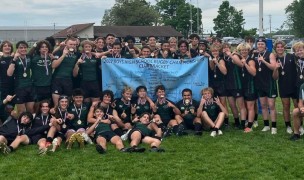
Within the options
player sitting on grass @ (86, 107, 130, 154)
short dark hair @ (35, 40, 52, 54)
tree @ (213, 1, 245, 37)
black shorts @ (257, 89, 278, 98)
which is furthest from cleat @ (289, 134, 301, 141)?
tree @ (213, 1, 245, 37)

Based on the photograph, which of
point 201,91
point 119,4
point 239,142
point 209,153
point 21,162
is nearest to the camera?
point 21,162

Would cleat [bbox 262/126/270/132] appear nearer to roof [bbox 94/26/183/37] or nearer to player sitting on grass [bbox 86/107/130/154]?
player sitting on grass [bbox 86/107/130/154]

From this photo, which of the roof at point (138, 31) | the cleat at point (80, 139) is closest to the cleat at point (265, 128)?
the cleat at point (80, 139)

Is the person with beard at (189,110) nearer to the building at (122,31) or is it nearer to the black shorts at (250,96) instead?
the black shorts at (250,96)

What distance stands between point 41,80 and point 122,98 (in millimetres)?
1695

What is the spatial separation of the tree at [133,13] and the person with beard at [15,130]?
80454 millimetres

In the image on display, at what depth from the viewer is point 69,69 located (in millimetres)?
8820

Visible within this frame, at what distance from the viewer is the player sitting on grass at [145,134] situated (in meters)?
7.42

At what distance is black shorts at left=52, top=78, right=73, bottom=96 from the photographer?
870 cm

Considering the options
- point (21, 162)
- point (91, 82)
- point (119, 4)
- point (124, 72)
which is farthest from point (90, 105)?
point (119, 4)

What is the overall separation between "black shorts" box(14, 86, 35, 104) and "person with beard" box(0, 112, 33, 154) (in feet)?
1.56

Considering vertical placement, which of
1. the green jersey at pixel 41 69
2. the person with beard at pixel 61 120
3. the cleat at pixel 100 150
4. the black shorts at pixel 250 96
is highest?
the green jersey at pixel 41 69

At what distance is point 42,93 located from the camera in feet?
28.4

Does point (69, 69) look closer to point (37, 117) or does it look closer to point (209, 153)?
point (37, 117)
